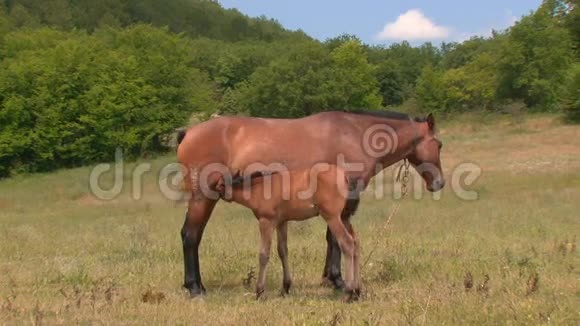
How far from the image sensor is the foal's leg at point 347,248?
Answer: 21.5 feet

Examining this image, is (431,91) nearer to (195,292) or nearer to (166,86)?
(166,86)

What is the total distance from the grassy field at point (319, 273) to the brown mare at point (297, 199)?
0.47m

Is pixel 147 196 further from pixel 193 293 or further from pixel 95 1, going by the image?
pixel 95 1

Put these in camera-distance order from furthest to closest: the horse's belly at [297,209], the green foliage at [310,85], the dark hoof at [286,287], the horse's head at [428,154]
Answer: the green foliage at [310,85]
the horse's head at [428,154]
the dark hoof at [286,287]
the horse's belly at [297,209]

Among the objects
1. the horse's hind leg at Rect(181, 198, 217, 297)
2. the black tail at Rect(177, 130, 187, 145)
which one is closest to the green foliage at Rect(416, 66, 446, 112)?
the black tail at Rect(177, 130, 187, 145)

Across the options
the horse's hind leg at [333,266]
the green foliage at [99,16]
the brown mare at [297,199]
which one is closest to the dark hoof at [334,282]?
the horse's hind leg at [333,266]

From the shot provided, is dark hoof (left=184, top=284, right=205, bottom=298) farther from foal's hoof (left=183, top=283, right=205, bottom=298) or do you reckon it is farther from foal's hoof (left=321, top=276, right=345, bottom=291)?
foal's hoof (left=321, top=276, right=345, bottom=291)

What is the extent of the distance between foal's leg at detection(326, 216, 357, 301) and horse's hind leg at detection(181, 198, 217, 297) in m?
1.68

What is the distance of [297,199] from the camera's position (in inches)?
266

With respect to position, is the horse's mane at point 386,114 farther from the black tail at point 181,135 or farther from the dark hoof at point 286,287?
the dark hoof at point 286,287

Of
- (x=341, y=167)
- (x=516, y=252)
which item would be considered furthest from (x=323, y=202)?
(x=516, y=252)

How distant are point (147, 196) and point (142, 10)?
17705 cm

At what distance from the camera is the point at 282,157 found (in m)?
7.32

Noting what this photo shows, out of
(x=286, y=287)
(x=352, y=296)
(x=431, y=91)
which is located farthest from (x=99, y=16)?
(x=352, y=296)
